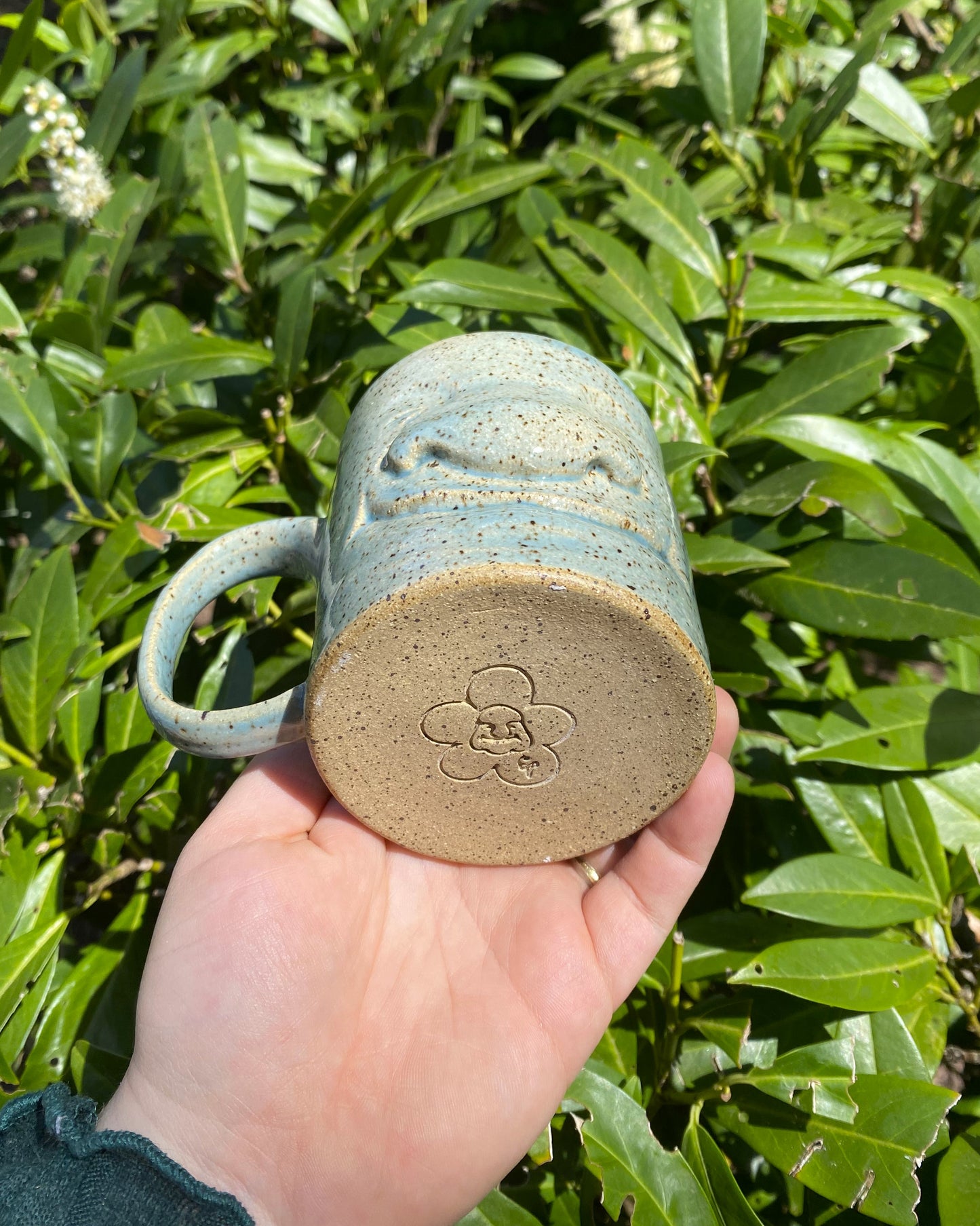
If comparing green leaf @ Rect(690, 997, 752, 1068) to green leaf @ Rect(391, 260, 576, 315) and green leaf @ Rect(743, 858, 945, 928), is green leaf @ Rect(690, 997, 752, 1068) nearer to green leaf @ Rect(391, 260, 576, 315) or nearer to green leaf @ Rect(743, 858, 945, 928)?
green leaf @ Rect(743, 858, 945, 928)

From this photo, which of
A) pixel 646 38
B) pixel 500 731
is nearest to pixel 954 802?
pixel 500 731

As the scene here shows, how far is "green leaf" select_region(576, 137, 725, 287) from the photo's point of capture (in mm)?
1546

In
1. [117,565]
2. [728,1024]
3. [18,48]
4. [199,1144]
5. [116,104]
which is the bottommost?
[728,1024]

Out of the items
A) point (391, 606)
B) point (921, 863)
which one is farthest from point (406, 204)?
point (921, 863)

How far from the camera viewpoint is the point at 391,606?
861mm

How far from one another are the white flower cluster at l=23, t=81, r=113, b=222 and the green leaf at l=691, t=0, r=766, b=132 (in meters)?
1.10

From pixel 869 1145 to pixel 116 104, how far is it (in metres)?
2.03

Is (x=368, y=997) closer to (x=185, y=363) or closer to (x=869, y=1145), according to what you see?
(x=869, y=1145)

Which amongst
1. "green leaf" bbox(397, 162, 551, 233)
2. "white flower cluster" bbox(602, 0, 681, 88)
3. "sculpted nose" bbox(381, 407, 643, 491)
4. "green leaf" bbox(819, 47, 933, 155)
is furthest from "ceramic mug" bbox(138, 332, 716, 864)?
"white flower cluster" bbox(602, 0, 681, 88)

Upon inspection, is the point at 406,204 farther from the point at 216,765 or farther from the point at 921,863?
the point at 921,863

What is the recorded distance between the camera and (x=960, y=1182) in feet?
3.37

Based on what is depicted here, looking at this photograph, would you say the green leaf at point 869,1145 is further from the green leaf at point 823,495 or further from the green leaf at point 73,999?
the green leaf at point 73,999

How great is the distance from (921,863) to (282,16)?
2.32m

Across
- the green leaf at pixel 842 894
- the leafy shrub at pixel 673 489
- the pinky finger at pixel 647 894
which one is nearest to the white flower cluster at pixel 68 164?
the leafy shrub at pixel 673 489
